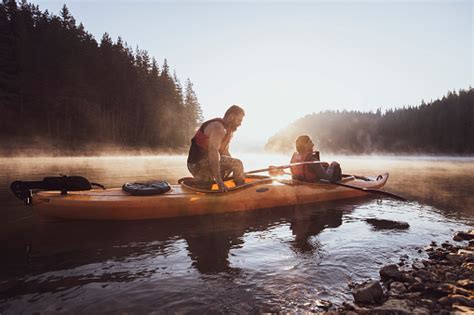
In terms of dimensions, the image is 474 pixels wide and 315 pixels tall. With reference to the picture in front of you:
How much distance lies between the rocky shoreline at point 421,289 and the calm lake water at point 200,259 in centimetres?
21

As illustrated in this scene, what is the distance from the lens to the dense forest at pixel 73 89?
37.4 meters

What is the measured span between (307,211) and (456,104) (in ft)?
337

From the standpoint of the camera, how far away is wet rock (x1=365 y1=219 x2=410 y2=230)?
6121 millimetres

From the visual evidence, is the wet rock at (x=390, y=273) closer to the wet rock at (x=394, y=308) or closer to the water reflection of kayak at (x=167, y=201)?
the wet rock at (x=394, y=308)

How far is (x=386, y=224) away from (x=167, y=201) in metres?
5.12

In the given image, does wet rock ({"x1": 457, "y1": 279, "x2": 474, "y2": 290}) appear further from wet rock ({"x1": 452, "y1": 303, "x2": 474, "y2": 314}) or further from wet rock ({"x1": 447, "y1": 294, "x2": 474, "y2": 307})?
wet rock ({"x1": 452, "y1": 303, "x2": 474, "y2": 314})

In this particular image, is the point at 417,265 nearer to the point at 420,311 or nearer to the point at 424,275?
the point at 424,275

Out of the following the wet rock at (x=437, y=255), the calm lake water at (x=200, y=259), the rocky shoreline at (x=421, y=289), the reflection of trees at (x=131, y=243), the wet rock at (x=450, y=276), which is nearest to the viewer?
the rocky shoreline at (x=421, y=289)

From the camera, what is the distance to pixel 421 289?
3137mm

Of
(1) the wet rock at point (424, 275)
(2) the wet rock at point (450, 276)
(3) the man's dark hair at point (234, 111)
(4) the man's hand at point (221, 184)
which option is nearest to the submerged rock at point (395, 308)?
(1) the wet rock at point (424, 275)

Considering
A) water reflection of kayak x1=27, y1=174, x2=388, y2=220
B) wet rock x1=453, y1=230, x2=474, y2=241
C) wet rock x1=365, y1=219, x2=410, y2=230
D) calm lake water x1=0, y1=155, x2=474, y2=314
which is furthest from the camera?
wet rock x1=365, y1=219, x2=410, y2=230

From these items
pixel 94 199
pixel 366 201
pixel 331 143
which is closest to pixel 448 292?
pixel 94 199

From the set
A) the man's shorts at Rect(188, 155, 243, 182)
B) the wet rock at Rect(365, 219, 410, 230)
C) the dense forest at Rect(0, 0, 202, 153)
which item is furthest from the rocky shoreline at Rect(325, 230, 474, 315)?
the dense forest at Rect(0, 0, 202, 153)

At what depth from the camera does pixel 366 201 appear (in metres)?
9.26
